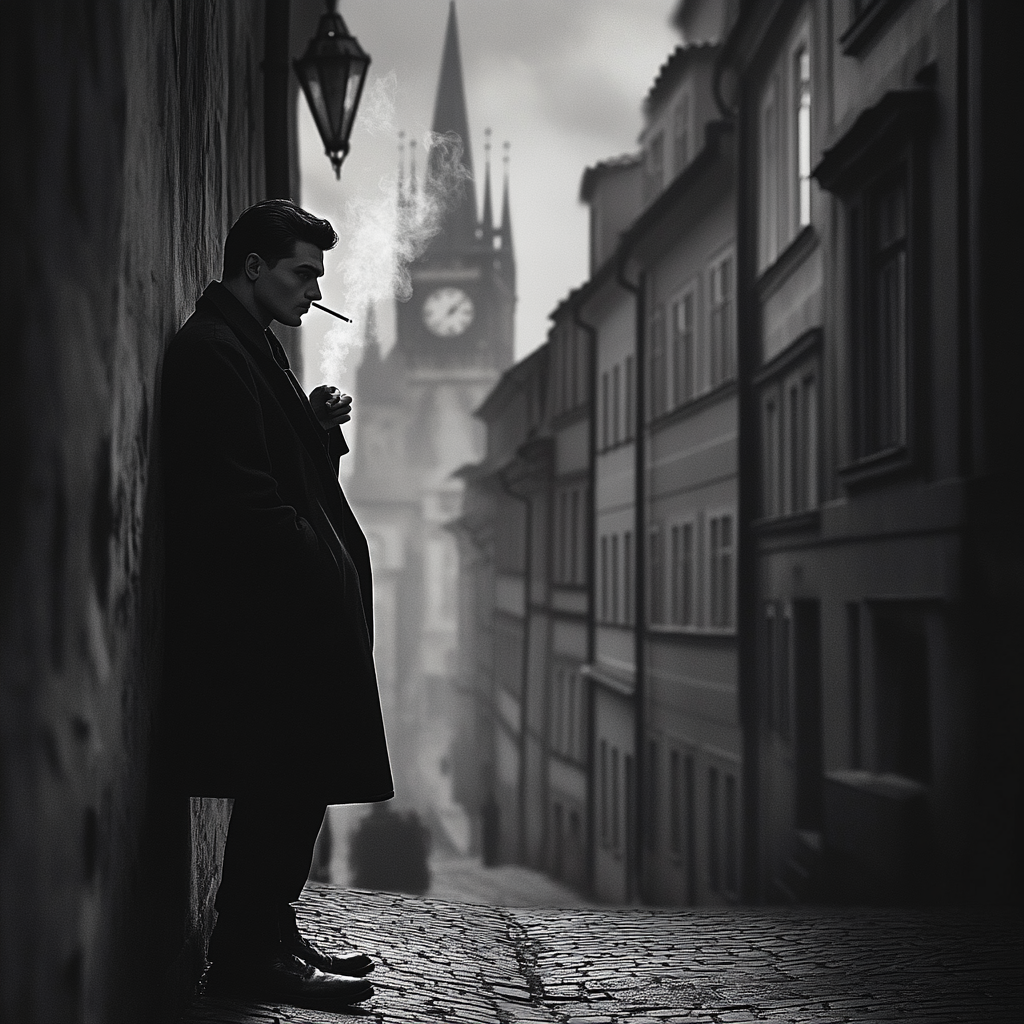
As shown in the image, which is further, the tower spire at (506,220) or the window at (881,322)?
the tower spire at (506,220)

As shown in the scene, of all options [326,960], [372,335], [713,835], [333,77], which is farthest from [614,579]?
[372,335]

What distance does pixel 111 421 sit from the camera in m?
3.28

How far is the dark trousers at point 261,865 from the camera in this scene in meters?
4.14

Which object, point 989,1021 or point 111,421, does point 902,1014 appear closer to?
point 989,1021

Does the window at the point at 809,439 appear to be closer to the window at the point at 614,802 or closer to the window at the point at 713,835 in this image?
the window at the point at 713,835

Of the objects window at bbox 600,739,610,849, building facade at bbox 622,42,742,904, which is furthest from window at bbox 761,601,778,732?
window at bbox 600,739,610,849

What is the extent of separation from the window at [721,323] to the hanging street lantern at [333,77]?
846 cm

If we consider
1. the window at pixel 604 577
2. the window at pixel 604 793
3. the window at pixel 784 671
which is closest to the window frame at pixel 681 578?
the window at pixel 784 671

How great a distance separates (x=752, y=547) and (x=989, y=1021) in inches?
451

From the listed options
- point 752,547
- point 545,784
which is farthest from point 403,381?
point 752,547

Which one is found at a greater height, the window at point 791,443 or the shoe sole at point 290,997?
the window at point 791,443

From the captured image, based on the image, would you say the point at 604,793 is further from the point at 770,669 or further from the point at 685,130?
the point at 685,130

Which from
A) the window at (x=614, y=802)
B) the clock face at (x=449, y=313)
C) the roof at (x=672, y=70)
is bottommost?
the window at (x=614, y=802)

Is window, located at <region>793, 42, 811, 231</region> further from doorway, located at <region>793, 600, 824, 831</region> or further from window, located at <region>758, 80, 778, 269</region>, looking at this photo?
doorway, located at <region>793, 600, 824, 831</region>
